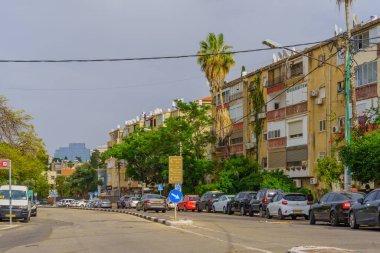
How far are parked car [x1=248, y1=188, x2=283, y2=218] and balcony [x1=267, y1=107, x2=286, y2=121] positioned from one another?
16615 millimetres

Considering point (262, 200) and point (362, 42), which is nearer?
point (262, 200)

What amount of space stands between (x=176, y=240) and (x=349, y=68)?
61.4 ft

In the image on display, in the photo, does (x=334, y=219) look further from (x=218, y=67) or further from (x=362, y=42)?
(x=218, y=67)

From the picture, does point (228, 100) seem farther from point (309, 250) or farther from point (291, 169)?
point (309, 250)

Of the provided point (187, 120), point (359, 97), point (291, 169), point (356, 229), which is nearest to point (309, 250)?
point (356, 229)

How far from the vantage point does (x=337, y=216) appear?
26.2 metres

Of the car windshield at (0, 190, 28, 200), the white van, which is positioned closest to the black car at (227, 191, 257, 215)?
the white van

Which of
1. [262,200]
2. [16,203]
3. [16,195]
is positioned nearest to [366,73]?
[262,200]

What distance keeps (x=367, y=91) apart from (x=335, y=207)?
63.6ft

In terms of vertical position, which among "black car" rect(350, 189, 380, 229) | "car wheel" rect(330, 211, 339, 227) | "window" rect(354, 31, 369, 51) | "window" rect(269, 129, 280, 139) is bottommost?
"car wheel" rect(330, 211, 339, 227)

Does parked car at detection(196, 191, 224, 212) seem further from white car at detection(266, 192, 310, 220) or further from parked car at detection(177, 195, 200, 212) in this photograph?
white car at detection(266, 192, 310, 220)

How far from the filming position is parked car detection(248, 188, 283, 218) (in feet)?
127

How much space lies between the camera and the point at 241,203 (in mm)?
43625

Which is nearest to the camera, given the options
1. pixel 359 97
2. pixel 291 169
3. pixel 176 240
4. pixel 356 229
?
pixel 176 240
